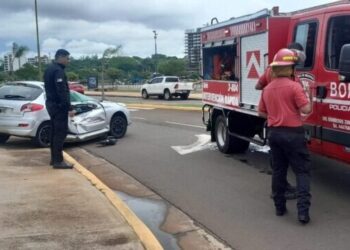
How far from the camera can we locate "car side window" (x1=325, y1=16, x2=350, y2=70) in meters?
6.71

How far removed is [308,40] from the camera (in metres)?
7.34

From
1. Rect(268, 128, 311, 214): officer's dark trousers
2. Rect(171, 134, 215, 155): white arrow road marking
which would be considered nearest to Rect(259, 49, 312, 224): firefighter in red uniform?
Rect(268, 128, 311, 214): officer's dark trousers

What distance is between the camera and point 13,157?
10547mm

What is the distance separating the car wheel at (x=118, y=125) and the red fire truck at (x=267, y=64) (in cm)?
270

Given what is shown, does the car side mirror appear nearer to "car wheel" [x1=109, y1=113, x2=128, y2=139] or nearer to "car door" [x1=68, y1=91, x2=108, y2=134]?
"car door" [x1=68, y1=91, x2=108, y2=134]

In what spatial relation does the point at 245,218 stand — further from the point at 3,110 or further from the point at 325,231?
the point at 3,110

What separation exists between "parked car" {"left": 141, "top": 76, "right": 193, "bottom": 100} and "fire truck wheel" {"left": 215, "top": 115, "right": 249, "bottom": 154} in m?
27.2

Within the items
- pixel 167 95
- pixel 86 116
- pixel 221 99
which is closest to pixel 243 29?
pixel 221 99

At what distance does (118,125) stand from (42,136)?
241 centimetres

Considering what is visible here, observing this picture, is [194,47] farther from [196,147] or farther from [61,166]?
[61,166]

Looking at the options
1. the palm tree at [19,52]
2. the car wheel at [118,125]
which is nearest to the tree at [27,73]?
the palm tree at [19,52]

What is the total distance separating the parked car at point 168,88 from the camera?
127 ft

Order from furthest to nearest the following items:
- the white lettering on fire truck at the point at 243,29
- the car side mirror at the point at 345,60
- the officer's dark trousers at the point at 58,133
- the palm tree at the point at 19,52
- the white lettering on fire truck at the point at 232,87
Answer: the palm tree at the point at 19,52 < the white lettering on fire truck at the point at 232,87 < the officer's dark trousers at the point at 58,133 < the white lettering on fire truck at the point at 243,29 < the car side mirror at the point at 345,60

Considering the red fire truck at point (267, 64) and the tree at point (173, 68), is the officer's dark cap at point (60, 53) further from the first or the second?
the tree at point (173, 68)
